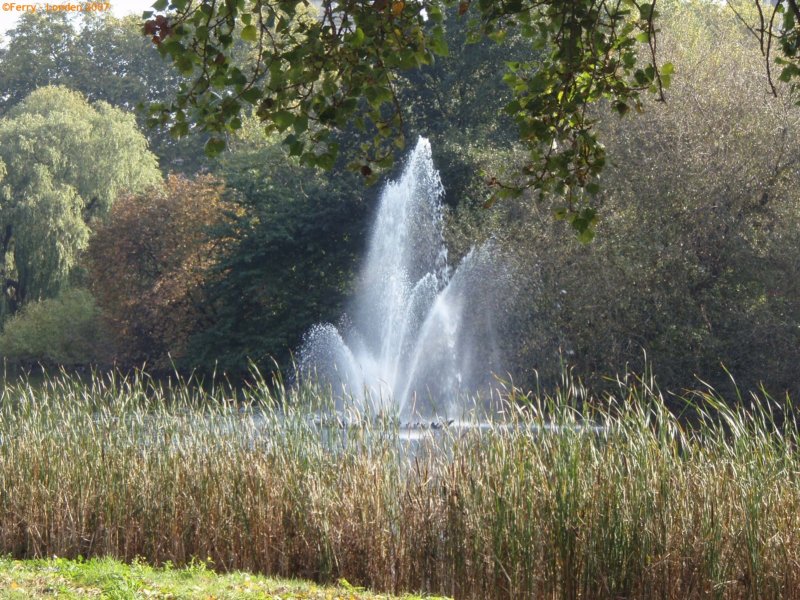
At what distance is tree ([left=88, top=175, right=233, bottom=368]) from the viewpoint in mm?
25906

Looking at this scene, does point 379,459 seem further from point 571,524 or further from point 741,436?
point 741,436

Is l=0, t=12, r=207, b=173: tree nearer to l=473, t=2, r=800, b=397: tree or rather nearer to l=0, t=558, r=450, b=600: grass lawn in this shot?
l=473, t=2, r=800, b=397: tree

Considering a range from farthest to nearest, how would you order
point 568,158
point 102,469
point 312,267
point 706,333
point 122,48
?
point 122,48 → point 312,267 → point 706,333 → point 102,469 → point 568,158

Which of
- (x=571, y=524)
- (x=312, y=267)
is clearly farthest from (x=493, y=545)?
(x=312, y=267)

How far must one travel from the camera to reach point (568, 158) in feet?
15.6

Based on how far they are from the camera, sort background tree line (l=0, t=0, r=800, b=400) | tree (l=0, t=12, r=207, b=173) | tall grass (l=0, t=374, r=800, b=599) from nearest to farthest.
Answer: tall grass (l=0, t=374, r=800, b=599)
background tree line (l=0, t=0, r=800, b=400)
tree (l=0, t=12, r=207, b=173)

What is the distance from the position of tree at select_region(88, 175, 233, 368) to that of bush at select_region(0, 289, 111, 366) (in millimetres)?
986

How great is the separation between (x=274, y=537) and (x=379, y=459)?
847mm

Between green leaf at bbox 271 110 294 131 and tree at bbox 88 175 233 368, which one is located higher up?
green leaf at bbox 271 110 294 131

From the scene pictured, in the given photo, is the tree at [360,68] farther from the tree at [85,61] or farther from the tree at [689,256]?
the tree at [85,61]

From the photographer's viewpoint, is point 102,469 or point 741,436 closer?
point 741,436

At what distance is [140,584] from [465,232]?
1517 centimetres

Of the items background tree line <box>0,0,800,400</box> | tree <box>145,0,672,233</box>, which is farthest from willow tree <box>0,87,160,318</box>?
tree <box>145,0,672,233</box>

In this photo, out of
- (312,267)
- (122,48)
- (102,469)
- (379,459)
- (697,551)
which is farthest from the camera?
(122,48)
